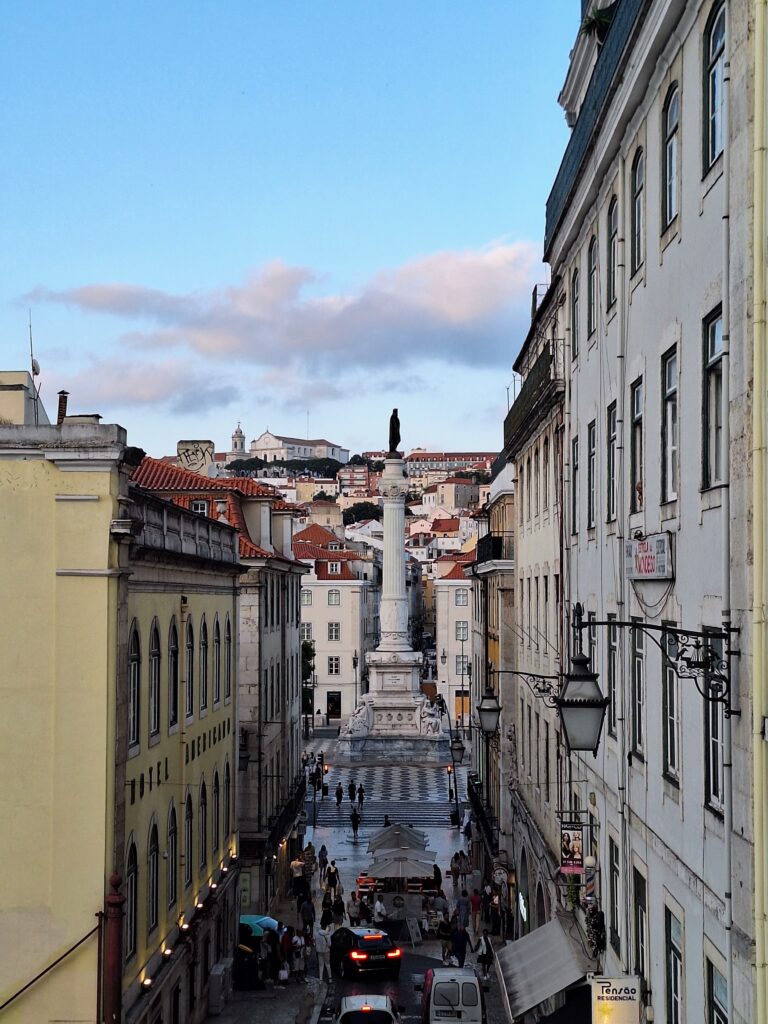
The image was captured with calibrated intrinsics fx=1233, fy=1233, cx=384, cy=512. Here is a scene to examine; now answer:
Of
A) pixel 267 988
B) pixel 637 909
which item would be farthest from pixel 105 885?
pixel 267 988

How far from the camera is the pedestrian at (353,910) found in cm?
3522

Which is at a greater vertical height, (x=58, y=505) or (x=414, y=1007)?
(x=58, y=505)

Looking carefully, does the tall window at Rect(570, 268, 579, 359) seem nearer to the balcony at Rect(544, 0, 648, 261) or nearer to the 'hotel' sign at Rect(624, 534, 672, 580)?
the balcony at Rect(544, 0, 648, 261)

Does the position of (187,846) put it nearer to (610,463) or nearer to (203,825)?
(203,825)

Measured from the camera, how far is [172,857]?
72.6 feet

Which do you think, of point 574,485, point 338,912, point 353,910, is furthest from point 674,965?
point 353,910

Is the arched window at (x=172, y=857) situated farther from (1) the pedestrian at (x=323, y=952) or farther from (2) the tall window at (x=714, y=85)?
(2) the tall window at (x=714, y=85)

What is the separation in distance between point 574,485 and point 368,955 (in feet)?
48.0

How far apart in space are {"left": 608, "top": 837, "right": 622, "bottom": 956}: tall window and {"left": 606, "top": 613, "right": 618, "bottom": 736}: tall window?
1532mm

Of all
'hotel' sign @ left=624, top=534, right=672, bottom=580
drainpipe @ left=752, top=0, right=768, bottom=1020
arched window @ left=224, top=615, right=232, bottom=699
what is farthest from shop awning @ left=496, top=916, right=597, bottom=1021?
arched window @ left=224, top=615, right=232, bottom=699

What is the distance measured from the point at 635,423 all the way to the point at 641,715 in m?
3.25

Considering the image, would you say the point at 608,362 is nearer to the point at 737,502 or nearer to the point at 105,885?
the point at 737,502

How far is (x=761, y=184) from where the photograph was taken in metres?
8.39

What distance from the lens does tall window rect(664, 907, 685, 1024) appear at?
11.5 metres
